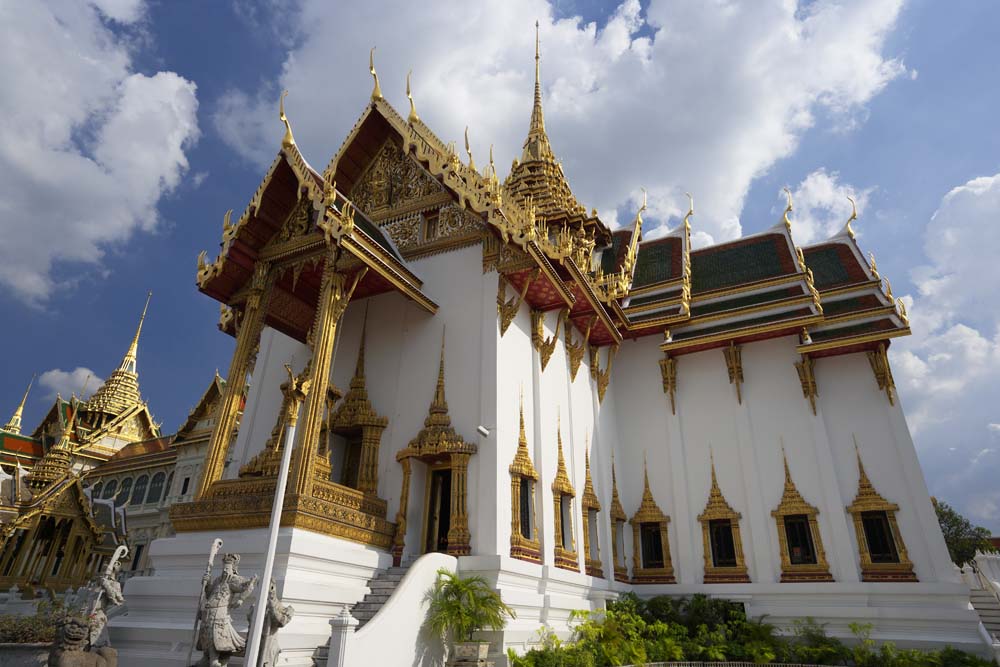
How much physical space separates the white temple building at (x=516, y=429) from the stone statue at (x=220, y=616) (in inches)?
33.1

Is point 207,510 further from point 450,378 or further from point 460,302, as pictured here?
point 460,302

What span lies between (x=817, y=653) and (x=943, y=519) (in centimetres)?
3002

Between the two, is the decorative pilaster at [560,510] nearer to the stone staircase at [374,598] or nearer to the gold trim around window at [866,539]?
the stone staircase at [374,598]

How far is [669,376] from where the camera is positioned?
12.1 metres

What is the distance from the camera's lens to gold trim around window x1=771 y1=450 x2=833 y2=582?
9711 millimetres

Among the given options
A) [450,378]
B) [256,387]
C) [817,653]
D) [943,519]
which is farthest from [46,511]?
[943,519]

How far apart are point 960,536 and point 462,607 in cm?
3398

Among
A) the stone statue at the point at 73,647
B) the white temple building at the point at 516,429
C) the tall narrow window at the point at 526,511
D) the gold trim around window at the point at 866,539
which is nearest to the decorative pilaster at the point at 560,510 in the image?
the white temple building at the point at 516,429

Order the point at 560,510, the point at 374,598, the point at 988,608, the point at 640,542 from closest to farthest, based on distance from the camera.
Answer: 1. the point at 374,598
2. the point at 560,510
3. the point at 988,608
4. the point at 640,542

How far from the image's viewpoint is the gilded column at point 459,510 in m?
7.25

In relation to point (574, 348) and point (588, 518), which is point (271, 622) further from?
point (574, 348)

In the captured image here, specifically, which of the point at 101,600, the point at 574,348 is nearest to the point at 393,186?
the point at 574,348

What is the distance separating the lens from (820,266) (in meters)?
13.4

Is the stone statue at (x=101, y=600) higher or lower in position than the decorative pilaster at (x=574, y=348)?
lower
